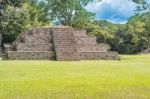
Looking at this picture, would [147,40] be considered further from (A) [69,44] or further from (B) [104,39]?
(A) [69,44]

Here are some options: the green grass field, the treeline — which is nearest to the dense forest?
the treeline

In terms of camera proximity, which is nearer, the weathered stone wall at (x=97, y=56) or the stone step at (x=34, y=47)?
the weathered stone wall at (x=97, y=56)

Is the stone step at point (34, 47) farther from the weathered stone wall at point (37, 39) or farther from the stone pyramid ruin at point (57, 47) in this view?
the weathered stone wall at point (37, 39)

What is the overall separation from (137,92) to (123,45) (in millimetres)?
67892

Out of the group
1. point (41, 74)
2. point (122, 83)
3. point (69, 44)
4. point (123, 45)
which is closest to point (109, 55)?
point (69, 44)

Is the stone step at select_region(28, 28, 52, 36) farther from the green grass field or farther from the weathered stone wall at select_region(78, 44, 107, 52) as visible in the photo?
the green grass field

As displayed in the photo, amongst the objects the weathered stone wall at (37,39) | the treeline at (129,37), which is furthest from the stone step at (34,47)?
the treeline at (129,37)

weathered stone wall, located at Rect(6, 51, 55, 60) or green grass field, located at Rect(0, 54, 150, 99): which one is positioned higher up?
green grass field, located at Rect(0, 54, 150, 99)

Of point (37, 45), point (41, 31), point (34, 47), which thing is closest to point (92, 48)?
point (41, 31)

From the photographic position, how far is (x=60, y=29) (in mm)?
39469

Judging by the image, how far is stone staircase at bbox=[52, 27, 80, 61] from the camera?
35094mm

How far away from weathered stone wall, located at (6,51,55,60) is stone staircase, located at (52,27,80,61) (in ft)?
2.49

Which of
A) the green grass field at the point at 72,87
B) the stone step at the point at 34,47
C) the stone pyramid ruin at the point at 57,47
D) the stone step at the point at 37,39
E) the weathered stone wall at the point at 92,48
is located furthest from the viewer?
the weathered stone wall at the point at 92,48

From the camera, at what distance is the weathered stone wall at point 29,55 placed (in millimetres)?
33750
